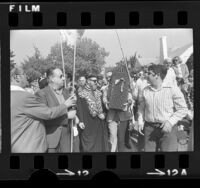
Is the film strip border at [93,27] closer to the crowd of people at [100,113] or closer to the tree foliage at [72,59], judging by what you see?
the crowd of people at [100,113]

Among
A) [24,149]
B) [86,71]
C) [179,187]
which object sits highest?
[86,71]

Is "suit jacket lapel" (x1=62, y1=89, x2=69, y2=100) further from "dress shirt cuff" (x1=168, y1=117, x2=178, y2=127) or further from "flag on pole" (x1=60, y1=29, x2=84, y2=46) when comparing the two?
"dress shirt cuff" (x1=168, y1=117, x2=178, y2=127)

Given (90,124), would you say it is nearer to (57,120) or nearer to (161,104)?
(57,120)

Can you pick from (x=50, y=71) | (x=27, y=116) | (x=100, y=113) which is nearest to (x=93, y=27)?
(x=50, y=71)

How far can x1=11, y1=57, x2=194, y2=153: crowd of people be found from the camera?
5.45 meters

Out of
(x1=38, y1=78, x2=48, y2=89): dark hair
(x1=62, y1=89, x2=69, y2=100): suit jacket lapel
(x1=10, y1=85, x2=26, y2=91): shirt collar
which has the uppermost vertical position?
(x1=38, y1=78, x2=48, y2=89): dark hair

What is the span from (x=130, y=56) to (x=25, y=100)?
105 cm

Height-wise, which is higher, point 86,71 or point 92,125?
point 86,71

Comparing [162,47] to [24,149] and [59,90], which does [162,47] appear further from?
[24,149]

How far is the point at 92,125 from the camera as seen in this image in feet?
17.9

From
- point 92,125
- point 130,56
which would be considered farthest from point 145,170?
point 130,56

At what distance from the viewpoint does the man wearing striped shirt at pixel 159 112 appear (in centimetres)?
548

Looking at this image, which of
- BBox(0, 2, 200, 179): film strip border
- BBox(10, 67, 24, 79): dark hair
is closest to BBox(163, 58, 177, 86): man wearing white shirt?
BBox(0, 2, 200, 179): film strip border

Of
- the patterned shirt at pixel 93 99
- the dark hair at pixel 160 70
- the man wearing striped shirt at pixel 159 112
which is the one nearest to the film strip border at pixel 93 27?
the man wearing striped shirt at pixel 159 112
